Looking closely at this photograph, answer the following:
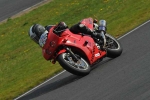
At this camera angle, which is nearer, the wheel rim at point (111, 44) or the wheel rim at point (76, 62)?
the wheel rim at point (76, 62)

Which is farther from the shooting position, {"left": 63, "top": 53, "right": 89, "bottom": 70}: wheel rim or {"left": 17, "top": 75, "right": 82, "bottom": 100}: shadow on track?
{"left": 17, "top": 75, "right": 82, "bottom": 100}: shadow on track

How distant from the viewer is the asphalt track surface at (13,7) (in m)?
24.5

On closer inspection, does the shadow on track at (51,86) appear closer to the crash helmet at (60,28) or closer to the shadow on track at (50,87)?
the shadow on track at (50,87)

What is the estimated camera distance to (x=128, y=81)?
9.38 m

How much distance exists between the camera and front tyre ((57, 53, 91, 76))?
10914 millimetres

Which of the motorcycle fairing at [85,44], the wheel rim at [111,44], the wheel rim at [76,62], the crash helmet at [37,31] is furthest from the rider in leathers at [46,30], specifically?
the wheel rim at [76,62]

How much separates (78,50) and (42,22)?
10.5 m

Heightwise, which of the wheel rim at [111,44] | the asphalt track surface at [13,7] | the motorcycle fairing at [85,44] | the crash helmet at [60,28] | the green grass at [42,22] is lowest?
the asphalt track surface at [13,7]

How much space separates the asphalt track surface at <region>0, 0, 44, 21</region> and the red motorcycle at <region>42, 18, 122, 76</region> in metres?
12.7

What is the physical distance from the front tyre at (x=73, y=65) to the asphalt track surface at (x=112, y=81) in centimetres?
15

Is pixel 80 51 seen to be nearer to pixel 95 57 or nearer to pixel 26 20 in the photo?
pixel 95 57

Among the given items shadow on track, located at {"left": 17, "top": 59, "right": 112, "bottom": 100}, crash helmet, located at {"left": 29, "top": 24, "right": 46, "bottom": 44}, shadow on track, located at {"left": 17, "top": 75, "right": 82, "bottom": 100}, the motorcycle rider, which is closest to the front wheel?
shadow on track, located at {"left": 17, "top": 59, "right": 112, "bottom": 100}

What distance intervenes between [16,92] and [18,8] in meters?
12.6

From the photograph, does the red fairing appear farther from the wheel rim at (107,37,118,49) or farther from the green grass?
the green grass
